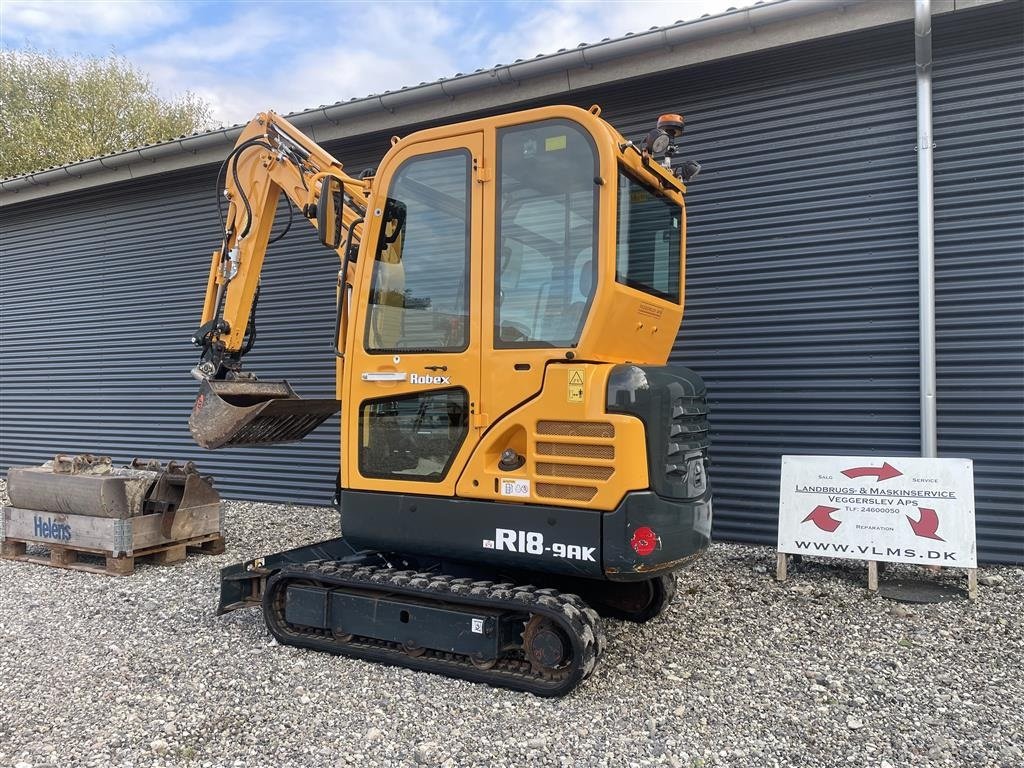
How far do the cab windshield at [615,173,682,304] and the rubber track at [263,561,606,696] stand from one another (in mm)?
1633

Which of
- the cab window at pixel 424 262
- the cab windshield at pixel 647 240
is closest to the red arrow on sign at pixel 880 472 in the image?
the cab windshield at pixel 647 240

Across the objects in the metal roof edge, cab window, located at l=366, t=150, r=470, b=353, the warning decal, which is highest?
the metal roof edge

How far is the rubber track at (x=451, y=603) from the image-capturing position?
133 inches

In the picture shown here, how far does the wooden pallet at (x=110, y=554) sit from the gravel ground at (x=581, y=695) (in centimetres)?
67

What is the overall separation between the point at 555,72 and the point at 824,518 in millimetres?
4428

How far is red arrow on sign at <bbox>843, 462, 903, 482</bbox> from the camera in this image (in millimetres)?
4984

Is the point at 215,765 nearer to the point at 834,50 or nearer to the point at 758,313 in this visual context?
the point at 758,313

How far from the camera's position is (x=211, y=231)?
8.89 meters

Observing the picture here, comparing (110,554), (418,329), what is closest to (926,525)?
(418,329)

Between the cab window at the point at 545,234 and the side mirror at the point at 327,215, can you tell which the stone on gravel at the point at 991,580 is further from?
the side mirror at the point at 327,215

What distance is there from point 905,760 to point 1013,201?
434 centimetres

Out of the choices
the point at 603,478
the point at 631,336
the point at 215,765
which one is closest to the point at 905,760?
the point at 603,478

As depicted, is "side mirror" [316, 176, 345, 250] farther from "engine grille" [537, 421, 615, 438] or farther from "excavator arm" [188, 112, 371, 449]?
"engine grille" [537, 421, 615, 438]

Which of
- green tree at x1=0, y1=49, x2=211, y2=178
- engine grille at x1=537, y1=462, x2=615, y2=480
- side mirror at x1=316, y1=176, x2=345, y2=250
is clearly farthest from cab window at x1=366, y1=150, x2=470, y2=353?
green tree at x1=0, y1=49, x2=211, y2=178
